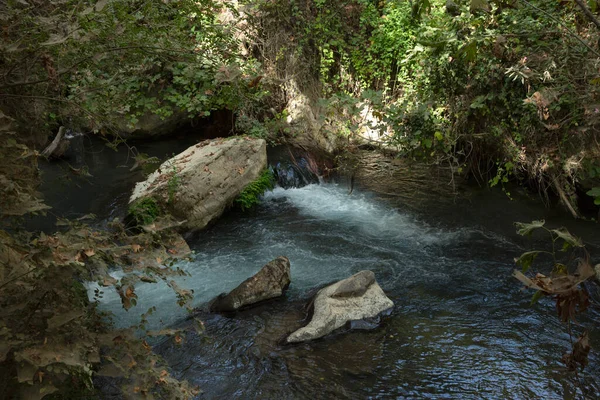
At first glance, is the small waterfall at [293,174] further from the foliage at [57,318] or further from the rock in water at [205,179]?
the foliage at [57,318]

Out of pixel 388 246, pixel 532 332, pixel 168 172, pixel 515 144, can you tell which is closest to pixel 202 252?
pixel 168 172

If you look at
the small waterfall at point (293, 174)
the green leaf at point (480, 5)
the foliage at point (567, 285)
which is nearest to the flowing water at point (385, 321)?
the small waterfall at point (293, 174)

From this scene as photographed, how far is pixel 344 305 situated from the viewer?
5.59 metres

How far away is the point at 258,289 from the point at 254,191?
3193 mm

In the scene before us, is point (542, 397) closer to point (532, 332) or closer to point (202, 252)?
point (532, 332)

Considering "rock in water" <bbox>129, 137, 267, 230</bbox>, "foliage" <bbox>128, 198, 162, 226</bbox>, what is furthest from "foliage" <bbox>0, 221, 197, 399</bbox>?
"rock in water" <bbox>129, 137, 267, 230</bbox>

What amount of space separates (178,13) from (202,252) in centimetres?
397

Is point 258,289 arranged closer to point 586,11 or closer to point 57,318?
point 57,318

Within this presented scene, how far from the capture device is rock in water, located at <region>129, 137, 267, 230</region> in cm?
762

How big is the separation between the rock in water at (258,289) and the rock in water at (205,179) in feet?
6.71

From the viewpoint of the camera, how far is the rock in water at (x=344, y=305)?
5246mm

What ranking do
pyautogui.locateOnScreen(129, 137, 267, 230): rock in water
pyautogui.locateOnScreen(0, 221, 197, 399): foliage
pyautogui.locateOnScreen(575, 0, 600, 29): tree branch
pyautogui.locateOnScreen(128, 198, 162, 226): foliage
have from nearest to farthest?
pyautogui.locateOnScreen(575, 0, 600, 29): tree branch
pyautogui.locateOnScreen(0, 221, 197, 399): foliage
pyautogui.locateOnScreen(128, 198, 162, 226): foliage
pyautogui.locateOnScreen(129, 137, 267, 230): rock in water

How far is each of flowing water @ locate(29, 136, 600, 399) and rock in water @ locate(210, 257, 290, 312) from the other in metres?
0.12

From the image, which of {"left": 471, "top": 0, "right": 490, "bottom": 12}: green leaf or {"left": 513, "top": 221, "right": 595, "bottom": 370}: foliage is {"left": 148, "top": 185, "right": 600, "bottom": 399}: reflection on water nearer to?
{"left": 513, "top": 221, "right": 595, "bottom": 370}: foliage
